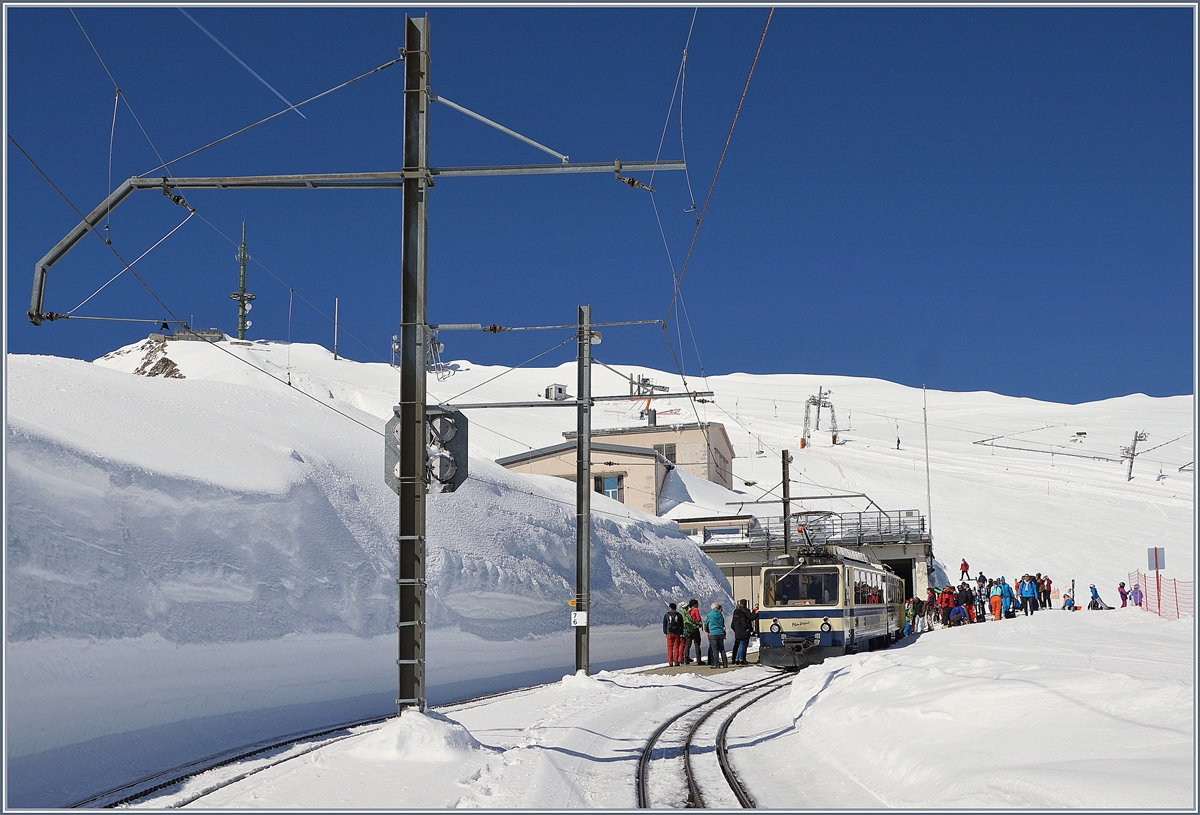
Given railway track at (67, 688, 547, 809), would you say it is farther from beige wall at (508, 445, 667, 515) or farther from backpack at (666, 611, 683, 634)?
beige wall at (508, 445, 667, 515)

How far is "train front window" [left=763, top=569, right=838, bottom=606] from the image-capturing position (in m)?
26.7

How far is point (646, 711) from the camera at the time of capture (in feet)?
54.1

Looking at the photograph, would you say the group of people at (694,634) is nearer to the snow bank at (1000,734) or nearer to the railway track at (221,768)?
the snow bank at (1000,734)

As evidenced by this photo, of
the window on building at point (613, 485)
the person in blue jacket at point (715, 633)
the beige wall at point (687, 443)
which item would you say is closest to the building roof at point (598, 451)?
the window on building at point (613, 485)

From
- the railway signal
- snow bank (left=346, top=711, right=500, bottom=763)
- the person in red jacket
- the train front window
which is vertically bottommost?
the person in red jacket

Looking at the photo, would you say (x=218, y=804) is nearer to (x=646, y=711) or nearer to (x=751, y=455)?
(x=646, y=711)

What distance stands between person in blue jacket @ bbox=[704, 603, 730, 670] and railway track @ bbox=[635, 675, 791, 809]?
746cm

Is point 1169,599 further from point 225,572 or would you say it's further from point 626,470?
point 225,572

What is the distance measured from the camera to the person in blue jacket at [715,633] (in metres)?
25.0

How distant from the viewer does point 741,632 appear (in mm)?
26906

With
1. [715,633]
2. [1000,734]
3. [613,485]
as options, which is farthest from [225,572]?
[613,485]

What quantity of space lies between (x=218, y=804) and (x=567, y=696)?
30.7 ft

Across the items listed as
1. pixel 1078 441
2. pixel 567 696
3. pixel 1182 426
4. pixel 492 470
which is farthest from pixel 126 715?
pixel 1182 426

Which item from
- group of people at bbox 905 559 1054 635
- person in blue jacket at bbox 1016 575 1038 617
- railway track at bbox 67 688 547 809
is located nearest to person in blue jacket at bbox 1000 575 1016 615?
group of people at bbox 905 559 1054 635
